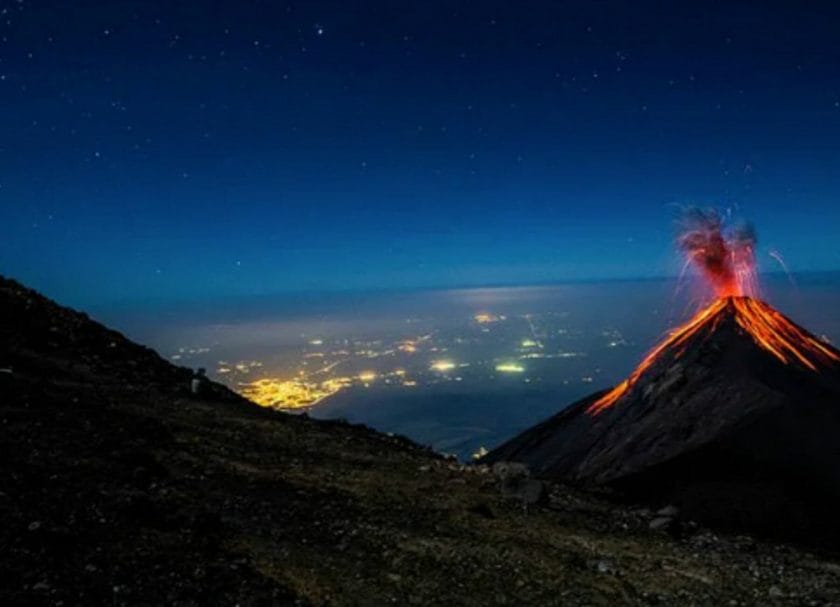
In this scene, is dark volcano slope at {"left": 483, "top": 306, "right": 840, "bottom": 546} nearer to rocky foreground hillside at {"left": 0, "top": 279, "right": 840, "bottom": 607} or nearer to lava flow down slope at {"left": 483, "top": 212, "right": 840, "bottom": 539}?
lava flow down slope at {"left": 483, "top": 212, "right": 840, "bottom": 539}

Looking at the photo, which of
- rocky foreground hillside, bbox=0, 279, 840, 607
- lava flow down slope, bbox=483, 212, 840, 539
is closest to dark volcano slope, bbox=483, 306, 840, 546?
lava flow down slope, bbox=483, 212, 840, 539

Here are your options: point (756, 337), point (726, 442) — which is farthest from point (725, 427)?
point (756, 337)

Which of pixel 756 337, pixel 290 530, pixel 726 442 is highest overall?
pixel 756 337

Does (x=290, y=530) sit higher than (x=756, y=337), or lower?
lower

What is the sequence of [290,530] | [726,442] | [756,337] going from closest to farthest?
[290,530], [726,442], [756,337]

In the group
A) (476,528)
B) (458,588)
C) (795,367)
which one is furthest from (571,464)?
(458,588)

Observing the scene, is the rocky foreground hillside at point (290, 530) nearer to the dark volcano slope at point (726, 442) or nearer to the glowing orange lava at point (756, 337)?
the dark volcano slope at point (726, 442)

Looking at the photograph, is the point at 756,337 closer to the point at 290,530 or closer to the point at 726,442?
the point at 726,442
